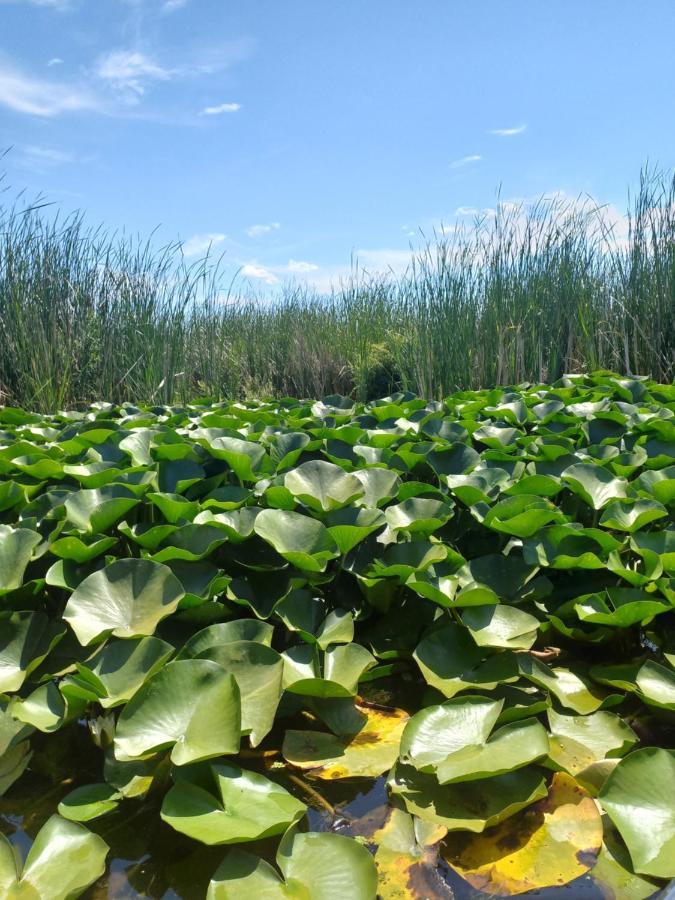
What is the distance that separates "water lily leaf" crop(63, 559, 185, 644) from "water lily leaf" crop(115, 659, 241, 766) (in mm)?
154

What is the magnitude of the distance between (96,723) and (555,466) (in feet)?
3.90

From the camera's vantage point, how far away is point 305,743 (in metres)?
1.14

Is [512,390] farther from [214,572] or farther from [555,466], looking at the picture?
[214,572]

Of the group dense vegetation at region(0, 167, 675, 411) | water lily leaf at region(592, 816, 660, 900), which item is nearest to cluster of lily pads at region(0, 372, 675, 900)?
water lily leaf at region(592, 816, 660, 900)

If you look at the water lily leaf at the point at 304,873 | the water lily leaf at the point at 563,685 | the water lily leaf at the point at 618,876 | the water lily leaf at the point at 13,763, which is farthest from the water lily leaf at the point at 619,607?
the water lily leaf at the point at 13,763

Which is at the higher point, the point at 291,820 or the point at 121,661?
the point at 121,661

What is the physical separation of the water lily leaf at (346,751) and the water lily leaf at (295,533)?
29 centimetres

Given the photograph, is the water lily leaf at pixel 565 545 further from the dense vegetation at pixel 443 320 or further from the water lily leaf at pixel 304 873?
the dense vegetation at pixel 443 320

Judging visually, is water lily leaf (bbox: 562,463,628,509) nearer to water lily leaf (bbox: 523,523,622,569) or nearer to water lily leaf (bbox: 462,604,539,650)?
water lily leaf (bbox: 523,523,622,569)

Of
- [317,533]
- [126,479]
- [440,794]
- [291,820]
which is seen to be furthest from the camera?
[126,479]

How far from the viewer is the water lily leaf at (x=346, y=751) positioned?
1097 mm

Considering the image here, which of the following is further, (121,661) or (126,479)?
(126,479)

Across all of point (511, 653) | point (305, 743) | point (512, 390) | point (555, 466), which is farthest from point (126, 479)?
point (512, 390)

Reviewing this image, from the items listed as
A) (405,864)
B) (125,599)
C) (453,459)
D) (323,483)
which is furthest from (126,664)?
(453,459)
